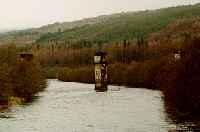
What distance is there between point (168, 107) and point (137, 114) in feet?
15.7

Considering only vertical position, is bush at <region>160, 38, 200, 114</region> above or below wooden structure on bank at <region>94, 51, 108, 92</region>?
above

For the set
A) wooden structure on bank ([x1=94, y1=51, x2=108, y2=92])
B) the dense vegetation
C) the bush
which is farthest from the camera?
wooden structure on bank ([x1=94, y1=51, x2=108, y2=92])

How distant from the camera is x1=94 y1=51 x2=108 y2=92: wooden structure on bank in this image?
12926 cm

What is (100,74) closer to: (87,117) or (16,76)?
(16,76)

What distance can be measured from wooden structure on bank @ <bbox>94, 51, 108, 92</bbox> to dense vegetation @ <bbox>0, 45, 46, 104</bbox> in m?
17.1

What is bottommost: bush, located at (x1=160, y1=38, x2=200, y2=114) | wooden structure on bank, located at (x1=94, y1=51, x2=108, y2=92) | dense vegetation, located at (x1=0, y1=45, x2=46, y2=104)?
wooden structure on bank, located at (x1=94, y1=51, x2=108, y2=92)

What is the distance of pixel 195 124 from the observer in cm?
5338

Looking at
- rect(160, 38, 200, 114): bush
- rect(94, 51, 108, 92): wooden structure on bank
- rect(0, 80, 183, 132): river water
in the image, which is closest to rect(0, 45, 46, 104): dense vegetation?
rect(0, 80, 183, 132): river water

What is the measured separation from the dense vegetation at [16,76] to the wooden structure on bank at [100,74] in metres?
17.1

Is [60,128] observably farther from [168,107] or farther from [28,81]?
[28,81]

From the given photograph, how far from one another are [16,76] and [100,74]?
41.5 metres

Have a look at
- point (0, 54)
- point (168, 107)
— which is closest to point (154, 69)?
point (0, 54)

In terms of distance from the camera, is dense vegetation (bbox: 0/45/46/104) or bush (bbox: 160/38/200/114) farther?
dense vegetation (bbox: 0/45/46/104)

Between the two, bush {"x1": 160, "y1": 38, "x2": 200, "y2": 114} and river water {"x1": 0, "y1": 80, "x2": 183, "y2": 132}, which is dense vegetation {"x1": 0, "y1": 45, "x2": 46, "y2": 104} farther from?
bush {"x1": 160, "y1": 38, "x2": 200, "y2": 114}
